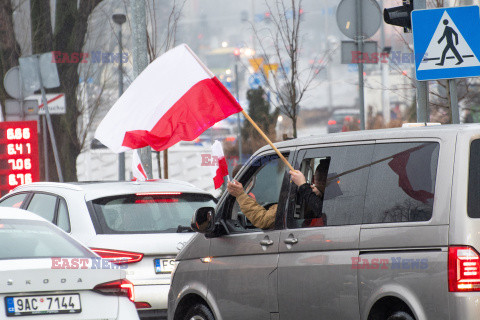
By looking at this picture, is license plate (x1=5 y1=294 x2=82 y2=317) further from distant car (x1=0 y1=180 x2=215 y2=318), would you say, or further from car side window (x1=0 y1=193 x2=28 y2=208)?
car side window (x1=0 y1=193 x2=28 y2=208)

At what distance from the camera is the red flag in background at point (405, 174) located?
570 centimetres

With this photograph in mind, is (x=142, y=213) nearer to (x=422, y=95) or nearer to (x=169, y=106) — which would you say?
(x=169, y=106)

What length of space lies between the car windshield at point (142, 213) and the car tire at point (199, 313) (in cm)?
127

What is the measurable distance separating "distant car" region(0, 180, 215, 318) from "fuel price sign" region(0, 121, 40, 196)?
11.3 metres

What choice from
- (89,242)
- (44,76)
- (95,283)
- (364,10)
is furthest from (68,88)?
(95,283)

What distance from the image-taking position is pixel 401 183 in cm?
587

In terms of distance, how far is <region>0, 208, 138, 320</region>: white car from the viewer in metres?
6.07

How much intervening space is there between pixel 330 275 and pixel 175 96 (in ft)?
8.18

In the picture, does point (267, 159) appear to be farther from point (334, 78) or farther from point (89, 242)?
point (334, 78)

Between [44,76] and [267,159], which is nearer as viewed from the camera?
[267,159]

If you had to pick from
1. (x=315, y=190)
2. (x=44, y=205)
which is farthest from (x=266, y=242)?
(x=44, y=205)

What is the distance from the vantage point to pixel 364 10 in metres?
14.2

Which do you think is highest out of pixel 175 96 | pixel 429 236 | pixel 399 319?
pixel 175 96

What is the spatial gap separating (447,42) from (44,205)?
4.04 metres
